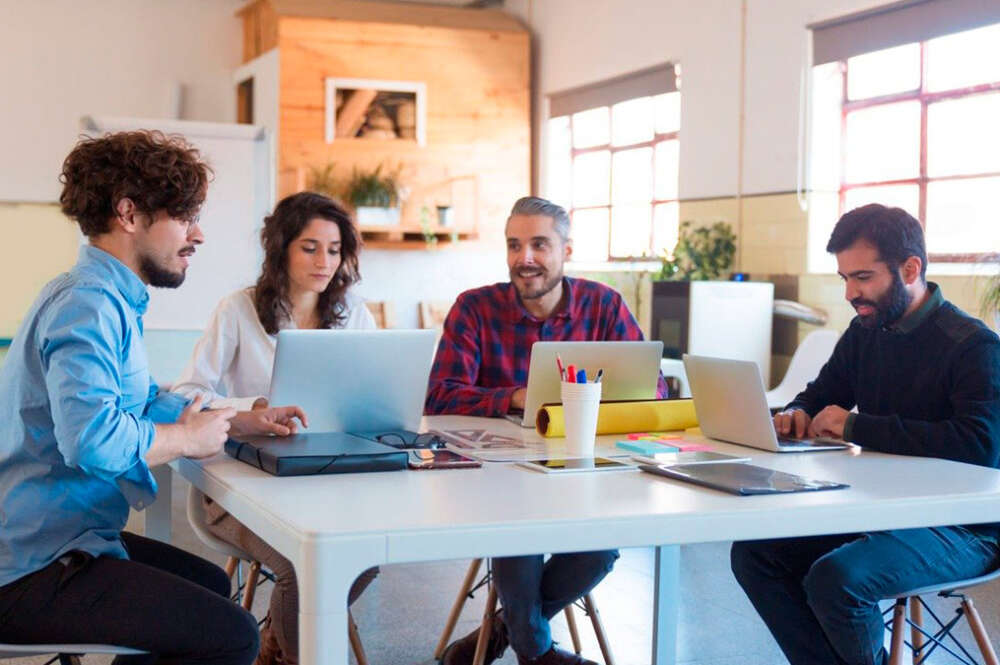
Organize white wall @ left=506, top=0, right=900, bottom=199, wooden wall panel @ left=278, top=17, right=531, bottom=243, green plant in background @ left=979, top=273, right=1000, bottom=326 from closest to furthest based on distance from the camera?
green plant in background @ left=979, top=273, right=1000, bottom=326 < white wall @ left=506, top=0, right=900, bottom=199 < wooden wall panel @ left=278, top=17, right=531, bottom=243

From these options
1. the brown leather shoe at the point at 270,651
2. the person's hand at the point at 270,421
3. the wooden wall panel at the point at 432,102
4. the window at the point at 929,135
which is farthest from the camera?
the wooden wall panel at the point at 432,102

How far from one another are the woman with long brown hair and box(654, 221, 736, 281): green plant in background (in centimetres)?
305

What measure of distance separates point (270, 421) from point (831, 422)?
3.85ft

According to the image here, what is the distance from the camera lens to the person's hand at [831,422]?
8.01 ft

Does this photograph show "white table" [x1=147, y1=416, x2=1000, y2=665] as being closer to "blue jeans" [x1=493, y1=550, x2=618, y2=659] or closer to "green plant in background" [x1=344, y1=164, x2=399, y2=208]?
"blue jeans" [x1=493, y1=550, x2=618, y2=659]

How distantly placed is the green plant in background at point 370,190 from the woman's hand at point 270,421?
5221 mm

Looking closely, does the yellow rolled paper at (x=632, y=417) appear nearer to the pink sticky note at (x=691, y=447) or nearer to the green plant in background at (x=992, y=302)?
the pink sticky note at (x=691, y=447)

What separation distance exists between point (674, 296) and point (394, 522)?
415cm

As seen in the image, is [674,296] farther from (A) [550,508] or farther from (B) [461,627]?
(A) [550,508]

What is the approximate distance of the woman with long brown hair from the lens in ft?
Result: 9.70

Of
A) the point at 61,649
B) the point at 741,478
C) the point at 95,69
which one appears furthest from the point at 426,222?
the point at 61,649

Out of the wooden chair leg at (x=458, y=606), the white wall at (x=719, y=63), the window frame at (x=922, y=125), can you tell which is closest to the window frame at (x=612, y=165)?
the white wall at (x=719, y=63)

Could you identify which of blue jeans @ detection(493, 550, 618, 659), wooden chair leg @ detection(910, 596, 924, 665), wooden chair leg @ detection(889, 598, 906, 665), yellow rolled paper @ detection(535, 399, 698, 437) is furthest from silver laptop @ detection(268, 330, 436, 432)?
wooden chair leg @ detection(910, 596, 924, 665)

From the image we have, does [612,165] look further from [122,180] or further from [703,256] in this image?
[122,180]
